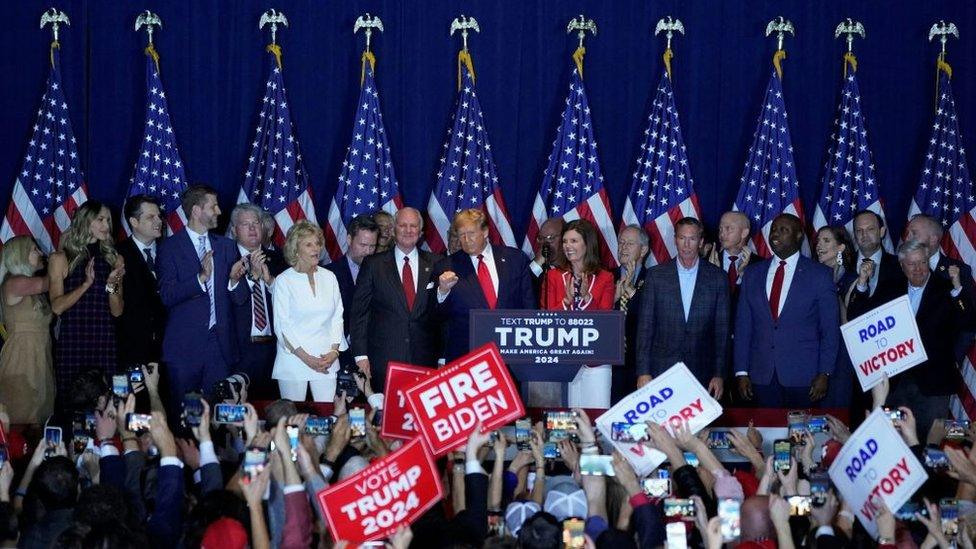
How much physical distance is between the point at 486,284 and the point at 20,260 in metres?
2.72

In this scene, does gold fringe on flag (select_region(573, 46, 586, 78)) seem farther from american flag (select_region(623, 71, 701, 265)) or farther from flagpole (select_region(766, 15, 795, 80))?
flagpole (select_region(766, 15, 795, 80))

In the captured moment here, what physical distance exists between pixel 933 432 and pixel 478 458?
2267 mm

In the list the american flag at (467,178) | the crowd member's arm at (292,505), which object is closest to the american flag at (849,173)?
the american flag at (467,178)

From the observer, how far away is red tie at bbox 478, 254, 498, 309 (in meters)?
8.41

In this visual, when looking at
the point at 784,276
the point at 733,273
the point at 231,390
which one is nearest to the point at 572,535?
the point at 231,390

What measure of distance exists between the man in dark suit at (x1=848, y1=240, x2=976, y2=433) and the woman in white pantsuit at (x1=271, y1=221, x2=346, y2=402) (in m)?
3.20

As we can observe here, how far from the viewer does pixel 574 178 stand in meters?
10.4

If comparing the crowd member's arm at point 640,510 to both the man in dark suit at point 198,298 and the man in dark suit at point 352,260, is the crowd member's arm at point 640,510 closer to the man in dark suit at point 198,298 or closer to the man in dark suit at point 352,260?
the man in dark suit at point 198,298

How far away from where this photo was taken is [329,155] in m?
10.7

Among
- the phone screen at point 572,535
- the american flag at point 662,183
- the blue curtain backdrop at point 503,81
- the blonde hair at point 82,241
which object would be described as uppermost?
the blue curtain backdrop at point 503,81

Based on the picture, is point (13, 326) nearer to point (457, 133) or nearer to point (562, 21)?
point (457, 133)

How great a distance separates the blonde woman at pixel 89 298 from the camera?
868cm

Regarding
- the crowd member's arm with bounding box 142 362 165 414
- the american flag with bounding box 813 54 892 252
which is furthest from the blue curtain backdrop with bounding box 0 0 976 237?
the crowd member's arm with bounding box 142 362 165 414

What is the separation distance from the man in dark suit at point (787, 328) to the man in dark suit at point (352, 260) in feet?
7.31
